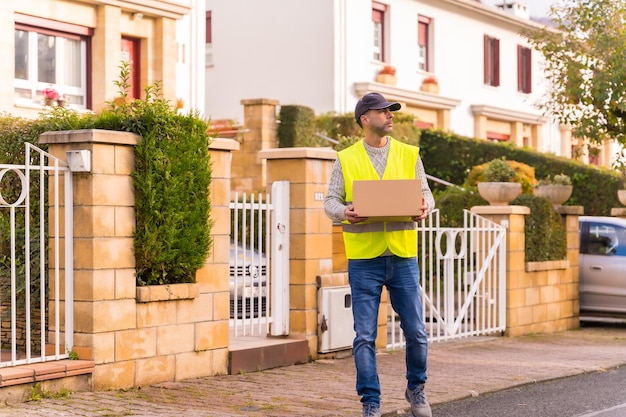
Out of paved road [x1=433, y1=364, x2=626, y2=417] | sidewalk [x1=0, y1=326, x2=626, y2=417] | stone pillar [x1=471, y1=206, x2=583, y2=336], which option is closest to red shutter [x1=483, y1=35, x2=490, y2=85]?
stone pillar [x1=471, y1=206, x2=583, y2=336]

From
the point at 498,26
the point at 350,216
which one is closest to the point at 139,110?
the point at 350,216

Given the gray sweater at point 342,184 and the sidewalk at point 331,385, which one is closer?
the gray sweater at point 342,184

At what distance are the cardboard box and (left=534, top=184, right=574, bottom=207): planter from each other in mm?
8507

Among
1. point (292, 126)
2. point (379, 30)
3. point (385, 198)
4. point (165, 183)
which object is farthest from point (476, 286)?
point (379, 30)

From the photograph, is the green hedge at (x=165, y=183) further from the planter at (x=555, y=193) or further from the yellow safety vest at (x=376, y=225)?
the planter at (x=555, y=193)

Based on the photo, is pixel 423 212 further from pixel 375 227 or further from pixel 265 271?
pixel 265 271

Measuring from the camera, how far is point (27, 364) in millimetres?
8172

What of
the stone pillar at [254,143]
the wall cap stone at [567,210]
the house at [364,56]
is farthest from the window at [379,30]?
the wall cap stone at [567,210]

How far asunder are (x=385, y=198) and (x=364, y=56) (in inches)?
839

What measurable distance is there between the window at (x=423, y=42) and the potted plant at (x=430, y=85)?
18.6 inches

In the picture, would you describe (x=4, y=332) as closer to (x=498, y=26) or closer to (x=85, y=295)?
(x=85, y=295)

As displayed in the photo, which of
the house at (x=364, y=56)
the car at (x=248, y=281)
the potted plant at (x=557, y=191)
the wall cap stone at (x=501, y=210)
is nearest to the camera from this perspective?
the car at (x=248, y=281)

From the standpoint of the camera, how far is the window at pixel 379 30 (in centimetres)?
2866

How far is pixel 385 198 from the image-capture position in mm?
6930
